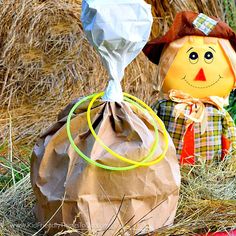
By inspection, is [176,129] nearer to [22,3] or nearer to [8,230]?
[8,230]

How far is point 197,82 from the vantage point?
81.1 inches

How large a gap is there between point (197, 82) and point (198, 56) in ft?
0.26

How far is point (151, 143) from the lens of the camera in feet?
4.99

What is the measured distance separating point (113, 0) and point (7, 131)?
1.43 metres

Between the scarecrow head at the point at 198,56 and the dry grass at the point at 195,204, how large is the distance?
0.81 ft

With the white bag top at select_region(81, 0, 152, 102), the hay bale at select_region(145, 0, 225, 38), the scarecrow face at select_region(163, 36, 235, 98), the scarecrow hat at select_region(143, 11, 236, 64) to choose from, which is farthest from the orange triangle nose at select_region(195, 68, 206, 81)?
the hay bale at select_region(145, 0, 225, 38)

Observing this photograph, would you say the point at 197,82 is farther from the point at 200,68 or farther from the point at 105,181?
the point at 105,181

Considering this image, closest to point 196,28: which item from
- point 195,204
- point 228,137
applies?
point 228,137

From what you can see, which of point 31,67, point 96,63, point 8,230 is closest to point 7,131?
point 31,67

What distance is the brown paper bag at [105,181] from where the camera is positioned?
1.47m

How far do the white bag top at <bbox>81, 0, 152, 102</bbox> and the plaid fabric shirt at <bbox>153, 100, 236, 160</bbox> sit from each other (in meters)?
0.54

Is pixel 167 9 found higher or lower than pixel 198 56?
lower

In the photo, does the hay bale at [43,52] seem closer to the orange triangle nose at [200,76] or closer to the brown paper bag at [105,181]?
the orange triangle nose at [200,76]

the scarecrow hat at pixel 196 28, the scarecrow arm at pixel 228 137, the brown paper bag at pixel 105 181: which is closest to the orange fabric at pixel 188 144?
the scarecrow arm at pixel 228 137
